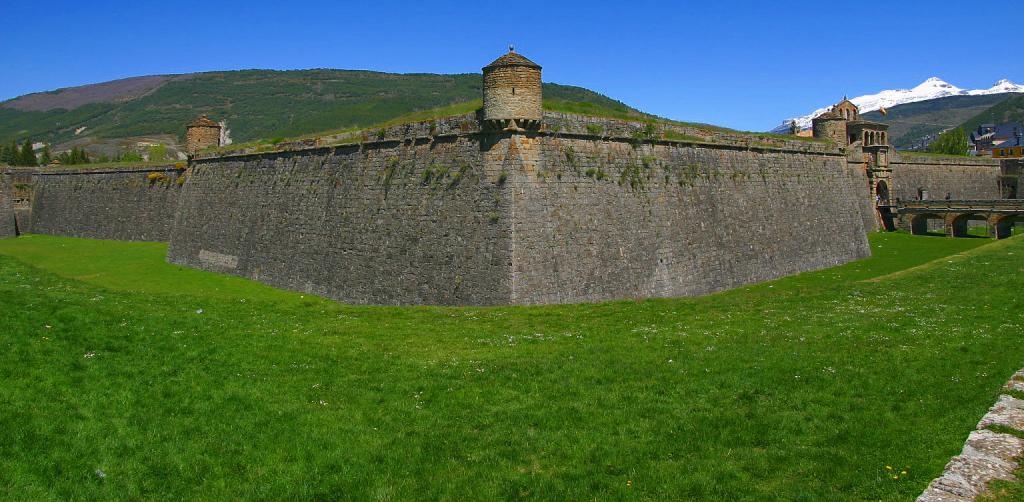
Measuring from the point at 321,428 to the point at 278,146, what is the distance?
23.8m

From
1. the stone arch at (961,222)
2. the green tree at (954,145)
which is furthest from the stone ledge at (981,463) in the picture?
the green tree at (954,145)

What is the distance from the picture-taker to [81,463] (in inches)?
325

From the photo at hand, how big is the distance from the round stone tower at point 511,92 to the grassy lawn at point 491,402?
6302mm

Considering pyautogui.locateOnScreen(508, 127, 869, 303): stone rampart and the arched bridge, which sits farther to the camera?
the arched bridge

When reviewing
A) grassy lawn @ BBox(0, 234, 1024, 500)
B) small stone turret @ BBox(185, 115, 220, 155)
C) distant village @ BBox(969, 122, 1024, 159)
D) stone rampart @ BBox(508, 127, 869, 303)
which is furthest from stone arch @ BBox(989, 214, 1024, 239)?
distant village @ BBox(969, 122, 1024, 159)

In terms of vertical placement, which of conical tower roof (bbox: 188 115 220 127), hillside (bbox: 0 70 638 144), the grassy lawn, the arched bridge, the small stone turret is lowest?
the grassy lawn

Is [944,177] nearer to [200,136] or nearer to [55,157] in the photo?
[200,136]

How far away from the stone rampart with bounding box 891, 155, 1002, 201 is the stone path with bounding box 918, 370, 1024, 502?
188 ft

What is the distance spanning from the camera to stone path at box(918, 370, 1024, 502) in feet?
21.5

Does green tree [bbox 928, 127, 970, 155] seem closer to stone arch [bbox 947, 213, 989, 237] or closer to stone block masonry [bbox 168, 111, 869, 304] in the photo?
stone arch [bbox 947, 213, 989, 237]

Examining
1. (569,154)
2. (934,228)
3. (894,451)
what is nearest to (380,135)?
(569,154)

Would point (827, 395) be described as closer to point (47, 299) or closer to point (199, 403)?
point (199, 403)

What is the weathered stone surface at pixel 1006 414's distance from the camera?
822 centimetres

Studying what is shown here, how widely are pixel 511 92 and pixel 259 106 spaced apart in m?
174
